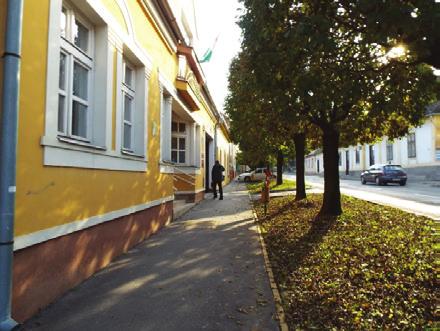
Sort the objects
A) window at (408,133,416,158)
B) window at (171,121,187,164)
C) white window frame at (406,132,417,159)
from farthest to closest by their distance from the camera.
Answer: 1. window at (408,133,416,158)
2. white window frame at (406,132,417,159)
3. window at (171,121,187,164)

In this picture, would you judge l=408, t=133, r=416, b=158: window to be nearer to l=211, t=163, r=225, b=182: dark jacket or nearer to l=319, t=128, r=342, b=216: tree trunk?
l=211, t=163, r=225, b=182: dark jacket

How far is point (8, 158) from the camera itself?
A: 3.52m

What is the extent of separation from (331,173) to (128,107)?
599 centimetres

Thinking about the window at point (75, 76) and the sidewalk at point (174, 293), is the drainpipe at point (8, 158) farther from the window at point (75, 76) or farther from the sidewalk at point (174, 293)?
the window at point (75, 76)

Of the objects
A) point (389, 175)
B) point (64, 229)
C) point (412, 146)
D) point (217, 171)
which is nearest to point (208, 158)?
point (217, 171)

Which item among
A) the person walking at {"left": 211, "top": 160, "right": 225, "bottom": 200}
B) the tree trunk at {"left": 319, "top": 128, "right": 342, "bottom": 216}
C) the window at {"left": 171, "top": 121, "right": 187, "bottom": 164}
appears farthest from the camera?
the person walking at {"left": 211, "top": 160, "right": 225, "bottom": 200}

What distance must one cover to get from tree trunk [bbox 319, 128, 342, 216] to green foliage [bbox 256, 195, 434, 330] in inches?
30.9

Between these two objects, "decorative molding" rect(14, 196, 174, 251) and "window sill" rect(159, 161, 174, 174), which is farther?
"window sill" rect(159, 161, 174, 174)

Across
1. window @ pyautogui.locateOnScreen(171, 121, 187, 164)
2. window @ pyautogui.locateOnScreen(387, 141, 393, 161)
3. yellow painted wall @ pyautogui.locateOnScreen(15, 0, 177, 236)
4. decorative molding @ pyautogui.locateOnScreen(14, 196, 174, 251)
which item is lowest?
decorative molding @ pyautogui.locateOnScreen(14, 196, 174, 251)

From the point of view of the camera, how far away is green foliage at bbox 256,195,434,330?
162 inches

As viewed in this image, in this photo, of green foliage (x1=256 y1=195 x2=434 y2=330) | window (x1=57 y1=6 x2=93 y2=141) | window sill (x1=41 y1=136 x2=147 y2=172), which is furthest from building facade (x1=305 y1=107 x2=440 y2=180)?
window (x1=57 y1=6 x2=93 y2=141)

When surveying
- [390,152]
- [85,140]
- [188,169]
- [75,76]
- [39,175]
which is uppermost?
[390,152]

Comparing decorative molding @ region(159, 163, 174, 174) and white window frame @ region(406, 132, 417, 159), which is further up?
white window frame @ region(406, 132, 417, 159)

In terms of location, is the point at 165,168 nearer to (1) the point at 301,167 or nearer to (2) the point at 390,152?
(1) the point at 301,167
